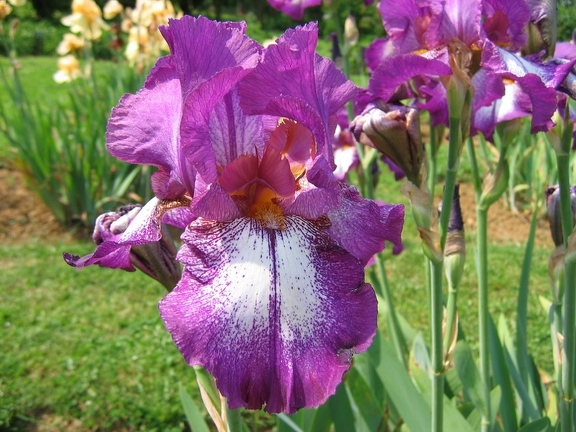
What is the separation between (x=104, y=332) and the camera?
3.08m

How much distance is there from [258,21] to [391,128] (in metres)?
22.9

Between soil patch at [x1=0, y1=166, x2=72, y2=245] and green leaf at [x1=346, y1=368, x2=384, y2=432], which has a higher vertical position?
green leaf at [x1=346, y1=368, x2=384, y2=432]

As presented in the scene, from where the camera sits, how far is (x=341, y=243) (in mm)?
762

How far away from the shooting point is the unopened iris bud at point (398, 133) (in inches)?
42.0

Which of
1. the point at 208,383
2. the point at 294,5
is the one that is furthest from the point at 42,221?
the point at 208,383

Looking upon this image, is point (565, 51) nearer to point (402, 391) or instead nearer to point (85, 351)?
point (402, 391)

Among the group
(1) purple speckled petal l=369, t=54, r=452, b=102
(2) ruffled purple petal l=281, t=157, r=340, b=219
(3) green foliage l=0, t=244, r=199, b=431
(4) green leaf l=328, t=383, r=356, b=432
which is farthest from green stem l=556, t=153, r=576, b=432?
(3) green foliage l=0, t=244, r=199, b=431

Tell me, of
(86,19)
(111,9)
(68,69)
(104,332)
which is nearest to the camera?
(104,332)

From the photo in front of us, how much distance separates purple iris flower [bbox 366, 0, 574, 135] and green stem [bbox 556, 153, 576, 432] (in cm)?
12

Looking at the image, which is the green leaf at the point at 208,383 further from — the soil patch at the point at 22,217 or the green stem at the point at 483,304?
the soil patch at the point at 22,217

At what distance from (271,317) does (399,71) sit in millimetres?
576

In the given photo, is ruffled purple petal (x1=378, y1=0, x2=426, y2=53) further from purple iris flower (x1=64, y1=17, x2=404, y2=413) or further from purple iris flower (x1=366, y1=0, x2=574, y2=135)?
purple iris flower (x1=64, y1=17, x2=404, y2=413)

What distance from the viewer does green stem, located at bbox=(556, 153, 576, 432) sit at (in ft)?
3.68

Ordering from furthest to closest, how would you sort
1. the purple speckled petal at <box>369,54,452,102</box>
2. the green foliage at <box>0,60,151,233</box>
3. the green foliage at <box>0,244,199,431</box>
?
1. the green foliage at <box>0,60,151,233</box>
2. the green foliage at <box>0,244,199,431</box>
3. the purple speckled petal at <box>369,54,452,102</box>
